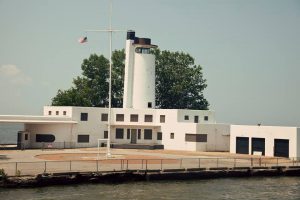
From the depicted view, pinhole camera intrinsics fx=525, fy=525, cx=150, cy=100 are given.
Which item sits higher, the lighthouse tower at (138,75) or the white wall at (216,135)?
the lighthouse tower at (138,75)

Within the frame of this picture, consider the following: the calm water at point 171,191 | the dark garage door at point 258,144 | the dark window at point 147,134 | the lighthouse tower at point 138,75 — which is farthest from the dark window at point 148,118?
the calm water at point 171,191

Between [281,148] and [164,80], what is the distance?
41.0 m

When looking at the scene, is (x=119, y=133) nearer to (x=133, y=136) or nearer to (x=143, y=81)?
(x=133, y=136)

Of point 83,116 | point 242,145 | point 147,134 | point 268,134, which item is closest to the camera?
point 268,134

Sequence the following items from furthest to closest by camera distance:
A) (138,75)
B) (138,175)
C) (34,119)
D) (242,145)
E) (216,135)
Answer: (138,75), (216,135), (34,119), (242,145), (138,175)

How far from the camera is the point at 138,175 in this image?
45.8 m

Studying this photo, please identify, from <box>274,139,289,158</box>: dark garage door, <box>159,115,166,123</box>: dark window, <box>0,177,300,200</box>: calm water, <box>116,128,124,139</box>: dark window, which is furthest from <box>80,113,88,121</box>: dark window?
<box>0,177,300,200</box>: calm water

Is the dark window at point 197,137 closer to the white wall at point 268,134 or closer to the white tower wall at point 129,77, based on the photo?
the white wall at point 268,134

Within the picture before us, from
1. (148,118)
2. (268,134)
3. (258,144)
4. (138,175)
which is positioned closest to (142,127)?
(148,118)

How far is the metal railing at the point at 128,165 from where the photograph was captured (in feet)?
147

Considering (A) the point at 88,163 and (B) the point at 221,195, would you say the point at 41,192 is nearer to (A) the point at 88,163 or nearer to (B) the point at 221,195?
(A) the point at 88,163

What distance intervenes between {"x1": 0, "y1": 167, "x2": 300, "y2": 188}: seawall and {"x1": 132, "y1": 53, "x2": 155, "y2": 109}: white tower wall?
1109 inches

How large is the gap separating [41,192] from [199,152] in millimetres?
30571

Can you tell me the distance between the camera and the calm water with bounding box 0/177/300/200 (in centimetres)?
3906
